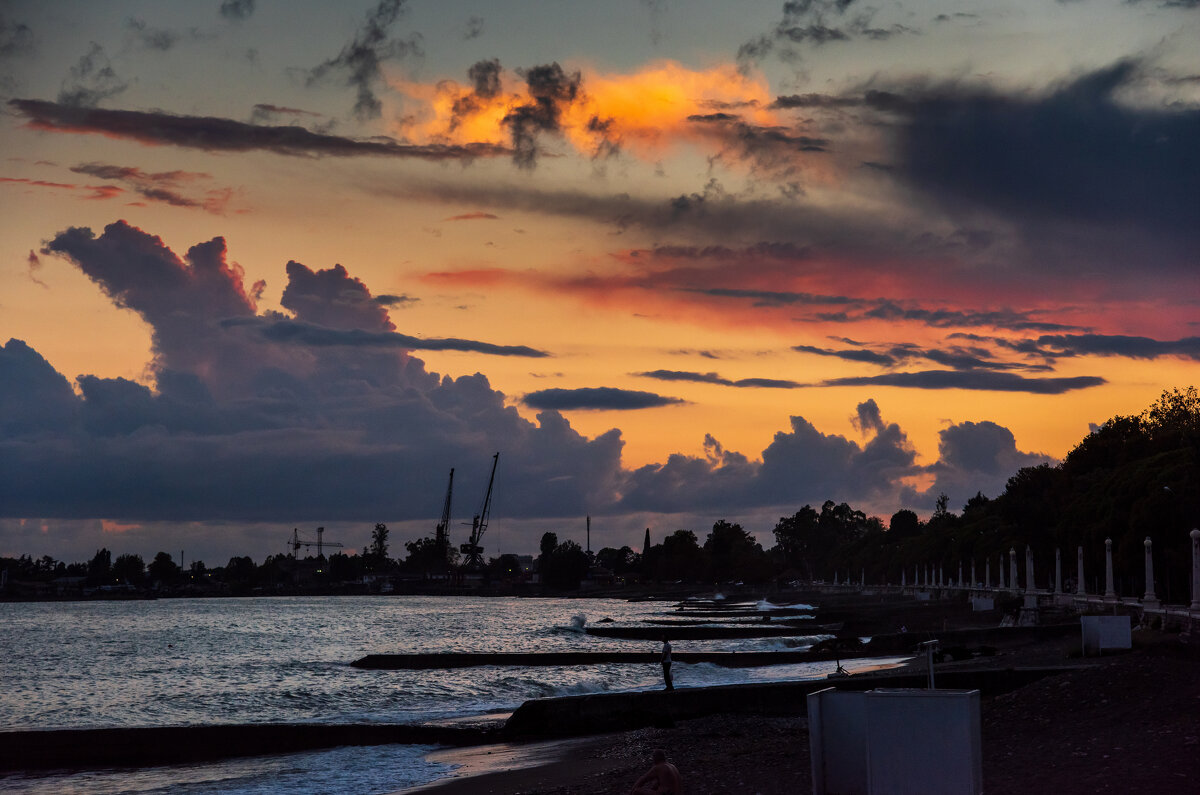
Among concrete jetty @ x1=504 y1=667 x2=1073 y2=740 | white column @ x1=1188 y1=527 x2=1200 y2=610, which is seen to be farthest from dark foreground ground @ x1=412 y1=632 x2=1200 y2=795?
white column @ x1=1188 y1=527 x2=1200 y2=610

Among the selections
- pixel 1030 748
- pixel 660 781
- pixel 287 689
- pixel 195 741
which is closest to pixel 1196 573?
pixel 1030 748

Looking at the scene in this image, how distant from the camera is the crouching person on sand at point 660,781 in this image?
53.3 ft

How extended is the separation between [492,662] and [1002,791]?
162 ft

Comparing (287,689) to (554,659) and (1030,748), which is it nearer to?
(554,659)

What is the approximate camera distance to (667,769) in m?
16.4

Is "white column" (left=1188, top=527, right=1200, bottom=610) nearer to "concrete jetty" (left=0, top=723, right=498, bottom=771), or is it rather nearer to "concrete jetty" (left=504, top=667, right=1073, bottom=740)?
"concrete jetty" (left=504, top=667, right=1073, bottom=740)

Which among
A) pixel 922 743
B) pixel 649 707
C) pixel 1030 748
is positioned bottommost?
pixel 649 707

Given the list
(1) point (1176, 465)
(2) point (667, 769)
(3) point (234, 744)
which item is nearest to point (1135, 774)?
(2) point (667, 769)

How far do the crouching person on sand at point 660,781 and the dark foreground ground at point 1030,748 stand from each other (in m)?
2.44

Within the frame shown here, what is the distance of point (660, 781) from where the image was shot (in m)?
16.3

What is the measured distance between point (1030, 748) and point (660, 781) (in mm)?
6833

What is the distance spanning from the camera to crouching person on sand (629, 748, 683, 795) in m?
16.2

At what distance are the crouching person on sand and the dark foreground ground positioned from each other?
244cm

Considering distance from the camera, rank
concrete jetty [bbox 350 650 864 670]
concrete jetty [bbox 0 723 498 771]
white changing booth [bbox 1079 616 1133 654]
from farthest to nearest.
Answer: concrete jetty [bbox 350 650 864 670] < white changing booth [bbox 1079 616 1133 654] < concrete jetty [bbox 0 723 498 771]
